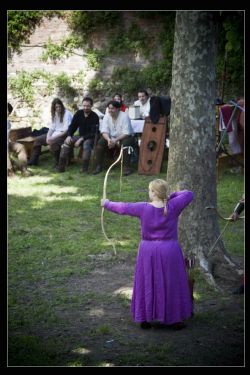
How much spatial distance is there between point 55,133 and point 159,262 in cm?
698

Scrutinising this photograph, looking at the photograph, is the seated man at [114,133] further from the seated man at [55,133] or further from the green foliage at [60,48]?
the green foliage at [60,48]

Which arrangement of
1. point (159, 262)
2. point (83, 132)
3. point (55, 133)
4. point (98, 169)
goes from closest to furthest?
point (159, 262) → point (98, 169) → point (83, 132) → point (55, 133)

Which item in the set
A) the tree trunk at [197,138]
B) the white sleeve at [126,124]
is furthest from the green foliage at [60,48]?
the tree trunk at [197,138]

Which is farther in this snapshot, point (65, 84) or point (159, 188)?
point (65, 84)

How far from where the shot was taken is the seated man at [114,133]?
1052 cm

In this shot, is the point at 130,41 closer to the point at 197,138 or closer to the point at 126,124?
the point at 126,124

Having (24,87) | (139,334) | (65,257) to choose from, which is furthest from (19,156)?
(139,334)

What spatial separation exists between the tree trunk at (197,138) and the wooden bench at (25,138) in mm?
6161

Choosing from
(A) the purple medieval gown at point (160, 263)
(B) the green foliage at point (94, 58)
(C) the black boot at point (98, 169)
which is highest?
(B) the green foliage at point (94, 58)

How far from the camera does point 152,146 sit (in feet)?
34.8

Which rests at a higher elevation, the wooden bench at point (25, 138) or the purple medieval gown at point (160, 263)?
the wooden bench at point (25, 138)

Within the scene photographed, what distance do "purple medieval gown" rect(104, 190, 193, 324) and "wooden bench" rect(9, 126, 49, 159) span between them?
7242 mm
